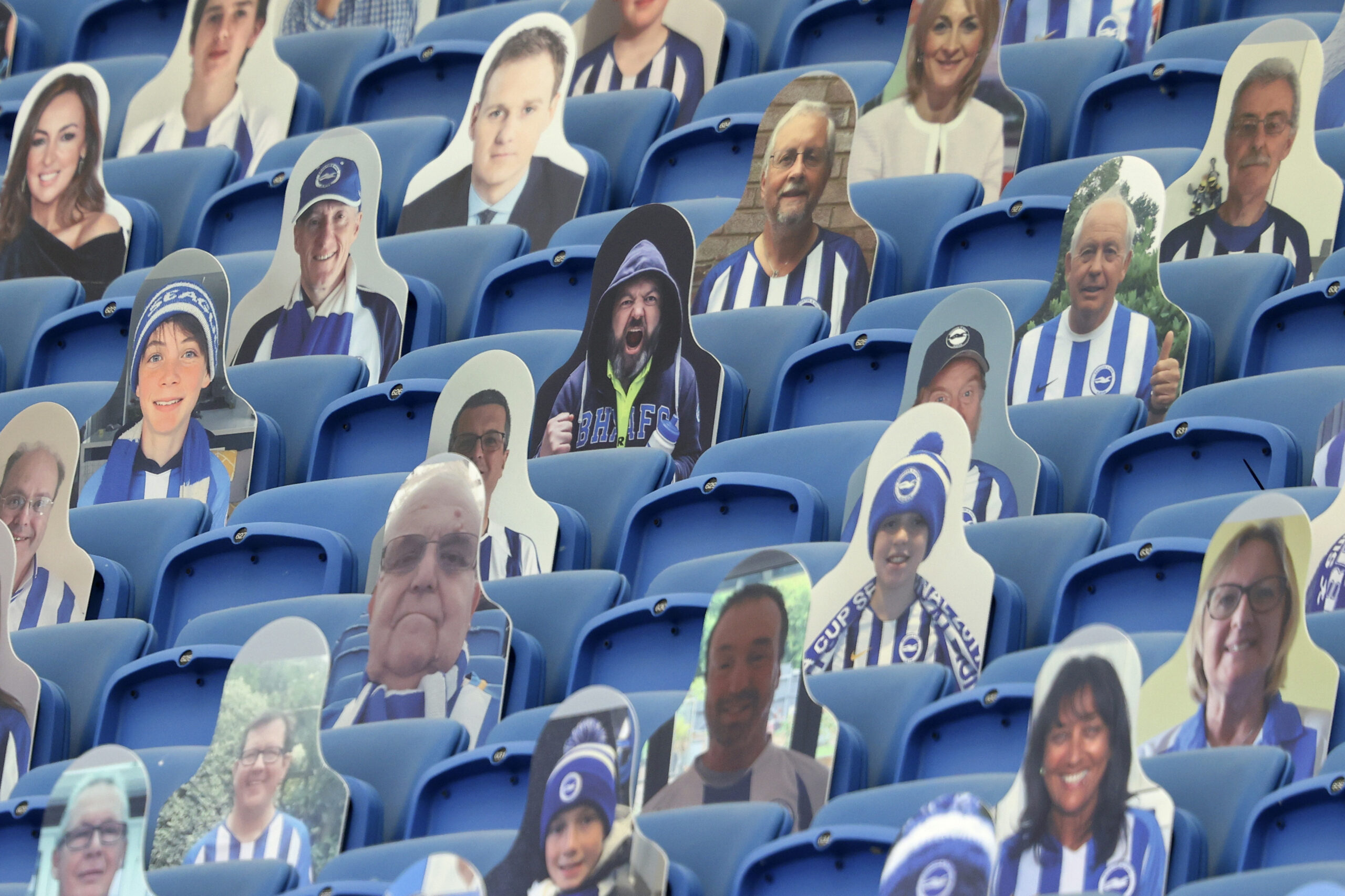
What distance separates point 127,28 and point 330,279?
166cm

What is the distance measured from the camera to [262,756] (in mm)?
2865

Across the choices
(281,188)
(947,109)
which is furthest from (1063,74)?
(281,188)

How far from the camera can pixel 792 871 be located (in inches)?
92.0

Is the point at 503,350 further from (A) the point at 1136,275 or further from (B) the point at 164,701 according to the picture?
(A) the point at 1136,275

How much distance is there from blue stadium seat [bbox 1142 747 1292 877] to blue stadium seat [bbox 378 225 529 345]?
1.82 meters

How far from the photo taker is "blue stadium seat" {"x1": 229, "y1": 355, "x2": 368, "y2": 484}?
3684mm

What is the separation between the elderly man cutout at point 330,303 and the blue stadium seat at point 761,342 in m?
0.58

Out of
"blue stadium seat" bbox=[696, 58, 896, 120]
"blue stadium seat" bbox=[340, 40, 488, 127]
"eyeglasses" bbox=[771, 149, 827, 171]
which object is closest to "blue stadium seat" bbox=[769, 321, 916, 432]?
"eyeglasses" bbox=[771, 149, 827, 171]

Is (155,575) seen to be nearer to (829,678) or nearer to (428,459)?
(428,459)

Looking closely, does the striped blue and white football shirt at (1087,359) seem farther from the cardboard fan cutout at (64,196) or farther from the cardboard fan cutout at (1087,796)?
the cardboard fan cutout at (64,196)

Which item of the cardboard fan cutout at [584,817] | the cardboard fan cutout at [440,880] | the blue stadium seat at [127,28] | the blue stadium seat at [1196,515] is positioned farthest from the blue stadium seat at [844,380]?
the blue stadium seat at [127,28]

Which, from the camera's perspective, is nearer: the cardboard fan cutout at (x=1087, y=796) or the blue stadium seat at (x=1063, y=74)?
the cardboard fan cutout at (x=1087, y=796)

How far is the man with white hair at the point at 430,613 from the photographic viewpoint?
2.97 m

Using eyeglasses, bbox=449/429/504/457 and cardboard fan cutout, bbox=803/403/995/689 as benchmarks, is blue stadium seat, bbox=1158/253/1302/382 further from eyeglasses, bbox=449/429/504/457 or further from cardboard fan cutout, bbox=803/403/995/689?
eyeglasses, bbox=449/429/504/457
